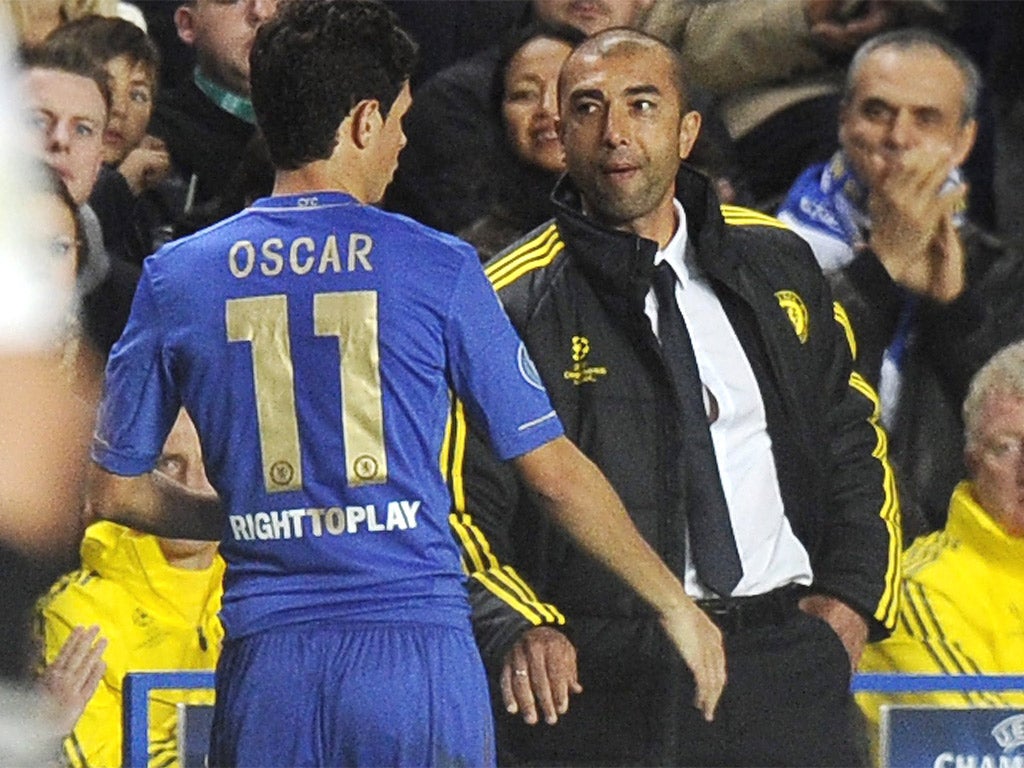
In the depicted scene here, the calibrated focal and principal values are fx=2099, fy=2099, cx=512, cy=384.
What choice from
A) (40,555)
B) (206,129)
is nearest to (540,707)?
(40,555)

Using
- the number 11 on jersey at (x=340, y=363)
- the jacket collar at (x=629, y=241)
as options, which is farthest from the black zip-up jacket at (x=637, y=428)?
the number 11 on jersey at (x=340, y=363)

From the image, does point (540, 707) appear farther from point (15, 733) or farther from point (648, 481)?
point (15, 733)

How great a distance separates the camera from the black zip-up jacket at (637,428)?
3.03 metres

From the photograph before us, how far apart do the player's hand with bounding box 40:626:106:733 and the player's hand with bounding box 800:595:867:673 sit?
1.05m

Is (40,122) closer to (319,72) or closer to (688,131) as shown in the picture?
(319,72)

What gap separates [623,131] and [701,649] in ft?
2.51

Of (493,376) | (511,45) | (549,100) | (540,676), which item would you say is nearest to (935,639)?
(540,676)

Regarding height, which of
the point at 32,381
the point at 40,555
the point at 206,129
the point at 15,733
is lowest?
the point at 15,733

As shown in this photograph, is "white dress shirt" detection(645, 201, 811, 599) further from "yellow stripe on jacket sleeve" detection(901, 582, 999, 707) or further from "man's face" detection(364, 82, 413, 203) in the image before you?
"man's face" detection(364, 82, 413, 203)

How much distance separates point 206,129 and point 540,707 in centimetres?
99

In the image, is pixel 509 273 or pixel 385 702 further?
pixel 509 273

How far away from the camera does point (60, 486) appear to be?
302cm

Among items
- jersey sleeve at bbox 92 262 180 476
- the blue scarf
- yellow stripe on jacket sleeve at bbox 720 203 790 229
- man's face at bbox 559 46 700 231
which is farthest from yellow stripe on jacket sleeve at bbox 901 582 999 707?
jersey sleeve at bbox 92 262 180 476

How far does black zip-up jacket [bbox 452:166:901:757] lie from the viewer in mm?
3033
